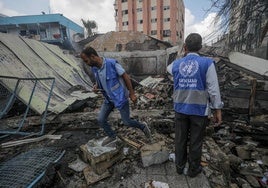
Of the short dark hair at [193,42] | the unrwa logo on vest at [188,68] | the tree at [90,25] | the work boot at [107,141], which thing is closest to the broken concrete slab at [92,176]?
the work boot at [107,141]

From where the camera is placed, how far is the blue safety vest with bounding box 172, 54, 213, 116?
2084 millimetres

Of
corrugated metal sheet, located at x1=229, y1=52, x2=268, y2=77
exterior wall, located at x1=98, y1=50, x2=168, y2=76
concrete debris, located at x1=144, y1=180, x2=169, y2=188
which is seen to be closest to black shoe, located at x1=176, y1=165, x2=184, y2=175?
concrete debris, located at x1=144, y1=180, x2=169, y2=188

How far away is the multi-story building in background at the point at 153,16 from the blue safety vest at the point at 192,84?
2798cm

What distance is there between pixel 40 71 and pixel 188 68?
217 inches

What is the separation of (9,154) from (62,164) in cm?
119

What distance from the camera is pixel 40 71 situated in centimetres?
616

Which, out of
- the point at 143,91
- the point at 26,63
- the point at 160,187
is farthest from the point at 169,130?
the point at 26,63

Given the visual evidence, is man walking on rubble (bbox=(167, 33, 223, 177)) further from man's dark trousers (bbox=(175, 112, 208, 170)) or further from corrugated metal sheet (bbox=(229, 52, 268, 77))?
corrugated metal sheet (bbox=(229, 52, 268, 77))

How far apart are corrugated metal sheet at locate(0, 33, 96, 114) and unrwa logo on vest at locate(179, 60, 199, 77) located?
12.6ft

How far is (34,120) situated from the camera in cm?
489

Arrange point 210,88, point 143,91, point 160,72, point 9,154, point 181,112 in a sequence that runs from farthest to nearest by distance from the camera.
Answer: point 160,72 → point 143,91 → point 9,154 → point 181,112 → point 210,88

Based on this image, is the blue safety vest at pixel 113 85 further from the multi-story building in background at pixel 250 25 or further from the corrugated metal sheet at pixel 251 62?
the multi-story building in background at pixel 250 25

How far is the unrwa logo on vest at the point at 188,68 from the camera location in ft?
6.89

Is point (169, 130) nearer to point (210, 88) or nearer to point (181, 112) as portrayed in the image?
point (181, 112)
